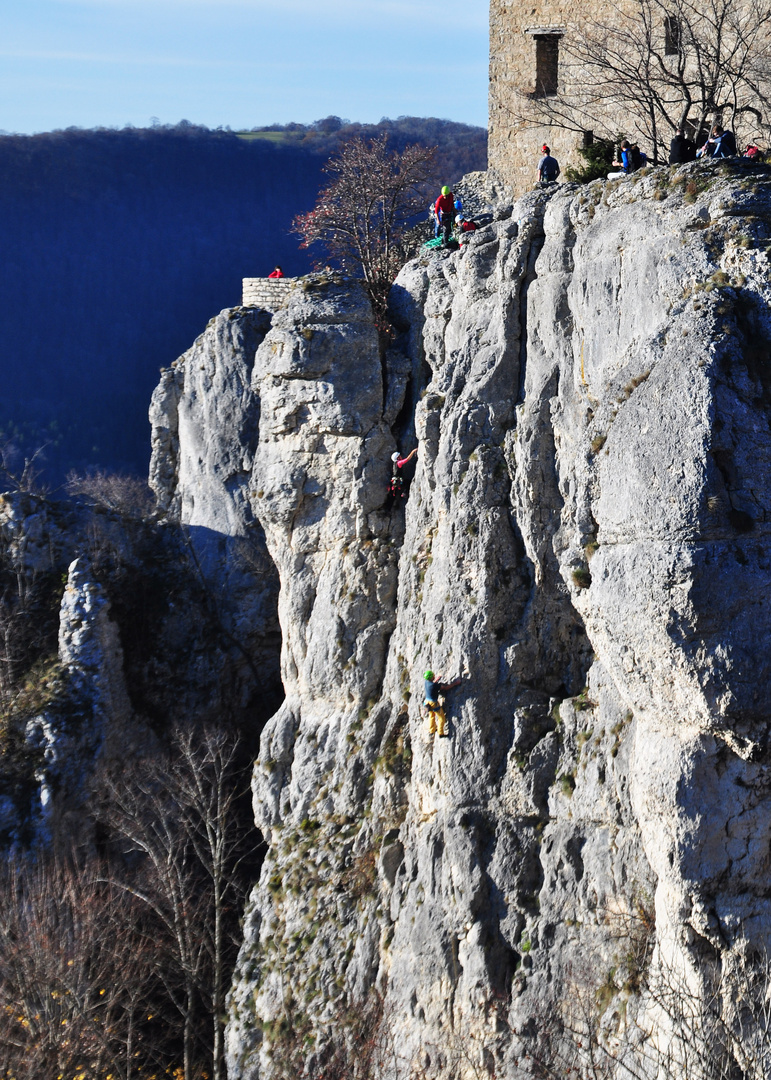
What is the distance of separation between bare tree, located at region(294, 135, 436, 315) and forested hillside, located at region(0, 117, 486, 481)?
45.9 metres

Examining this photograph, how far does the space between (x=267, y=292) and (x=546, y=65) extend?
33.3 ft

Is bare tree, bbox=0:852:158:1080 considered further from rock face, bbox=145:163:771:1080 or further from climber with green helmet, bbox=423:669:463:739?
climber with green helmet, bbox=423:669:463:739

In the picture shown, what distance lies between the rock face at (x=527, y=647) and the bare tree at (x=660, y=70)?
6.48 meters

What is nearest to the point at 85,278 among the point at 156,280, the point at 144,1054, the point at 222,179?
the point at 156,280

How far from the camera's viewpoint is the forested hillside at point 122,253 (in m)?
82.6

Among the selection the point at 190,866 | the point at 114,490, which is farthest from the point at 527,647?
the point at 114,490

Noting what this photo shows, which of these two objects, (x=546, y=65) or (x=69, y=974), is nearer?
(x=69, y=974)

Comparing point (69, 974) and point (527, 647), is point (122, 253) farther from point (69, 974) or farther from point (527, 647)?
point (527, 647)

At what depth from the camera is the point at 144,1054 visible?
25500mm

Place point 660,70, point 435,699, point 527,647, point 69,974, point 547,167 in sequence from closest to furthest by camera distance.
Result: point 527,647
point 435,699
point 69,974
point 547,167
point 660,70

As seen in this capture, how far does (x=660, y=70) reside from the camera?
2733 centimetres

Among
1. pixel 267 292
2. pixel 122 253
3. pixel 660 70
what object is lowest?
pixel 267 292

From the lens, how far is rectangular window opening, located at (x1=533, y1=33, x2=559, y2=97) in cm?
3031

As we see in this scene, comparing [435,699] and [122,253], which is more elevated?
[122,253]
